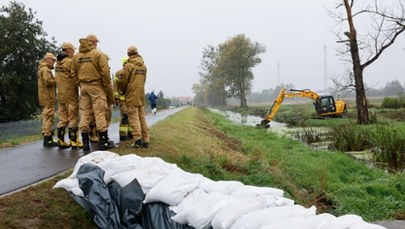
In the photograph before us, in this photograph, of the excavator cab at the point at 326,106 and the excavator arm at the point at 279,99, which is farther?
the excavator cab at the point at 326,106

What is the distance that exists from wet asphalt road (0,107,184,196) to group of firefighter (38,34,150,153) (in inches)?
17.6

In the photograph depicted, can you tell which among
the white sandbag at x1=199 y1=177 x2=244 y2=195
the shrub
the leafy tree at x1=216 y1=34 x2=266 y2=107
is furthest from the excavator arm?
the leafy tree at x1=216 y1=34 x2=266 y2=107

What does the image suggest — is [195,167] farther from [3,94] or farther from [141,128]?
[3,94]

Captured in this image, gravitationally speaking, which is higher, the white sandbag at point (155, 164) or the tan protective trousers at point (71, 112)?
the tan protective trousers at point (71, 112)

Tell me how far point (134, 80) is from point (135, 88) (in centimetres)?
17

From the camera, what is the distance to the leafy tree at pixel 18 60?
868 inches

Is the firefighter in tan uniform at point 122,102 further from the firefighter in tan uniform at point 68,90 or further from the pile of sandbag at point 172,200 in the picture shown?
the pile of sandbag at point 172,200

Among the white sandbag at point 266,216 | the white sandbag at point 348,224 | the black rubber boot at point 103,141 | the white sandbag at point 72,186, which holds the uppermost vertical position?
the black rubber boot at point 103,141

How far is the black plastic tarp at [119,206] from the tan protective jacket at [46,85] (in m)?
5.40

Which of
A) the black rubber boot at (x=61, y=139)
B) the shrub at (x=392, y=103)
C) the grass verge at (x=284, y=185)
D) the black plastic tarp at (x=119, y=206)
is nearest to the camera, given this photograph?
the black plastic tarp at (x=119, y=206)

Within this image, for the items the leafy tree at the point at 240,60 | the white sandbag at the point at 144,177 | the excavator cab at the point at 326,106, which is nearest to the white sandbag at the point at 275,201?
the white sandbag at the point at 144,177

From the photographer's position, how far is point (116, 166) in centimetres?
575

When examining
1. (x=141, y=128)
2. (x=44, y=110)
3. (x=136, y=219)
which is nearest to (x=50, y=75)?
(x=44, y=110)

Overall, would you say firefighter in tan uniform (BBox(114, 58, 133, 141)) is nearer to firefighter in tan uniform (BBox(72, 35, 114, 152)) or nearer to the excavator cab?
firefighter in tan uniform (BBox(72, 35, 114, 152))
